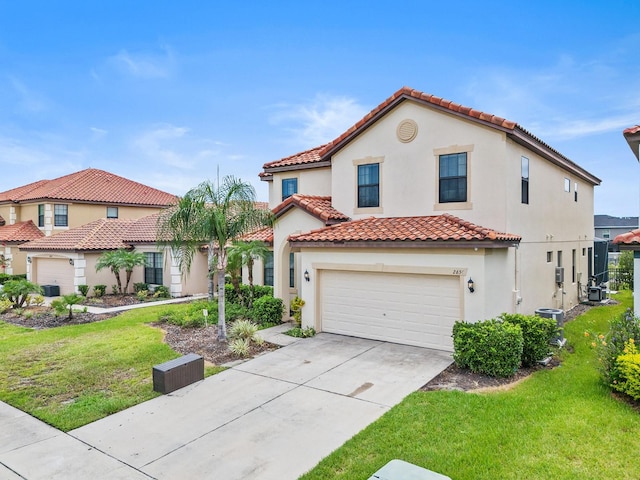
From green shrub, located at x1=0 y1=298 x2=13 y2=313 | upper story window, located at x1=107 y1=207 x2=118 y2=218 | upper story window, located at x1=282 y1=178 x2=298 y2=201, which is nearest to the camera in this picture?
upper story window, located at x1=282 y1=178 x2=298 y2=201

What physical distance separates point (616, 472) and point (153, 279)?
23.2 m

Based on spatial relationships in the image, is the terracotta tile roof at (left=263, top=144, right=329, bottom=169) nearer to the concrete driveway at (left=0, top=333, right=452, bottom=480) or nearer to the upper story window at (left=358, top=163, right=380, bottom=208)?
the upper story window at (left=358, top=163, right=380, bottom=208)

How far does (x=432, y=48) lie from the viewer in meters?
17.2

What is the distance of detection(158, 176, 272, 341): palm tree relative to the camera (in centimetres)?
1160

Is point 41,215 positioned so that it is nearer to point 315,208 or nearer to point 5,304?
point 5,304

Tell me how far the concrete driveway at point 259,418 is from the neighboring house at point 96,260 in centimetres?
1413

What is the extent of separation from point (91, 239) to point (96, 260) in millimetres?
1437

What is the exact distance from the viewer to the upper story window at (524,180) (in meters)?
13.3

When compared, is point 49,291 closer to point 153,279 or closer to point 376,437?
point 153,279

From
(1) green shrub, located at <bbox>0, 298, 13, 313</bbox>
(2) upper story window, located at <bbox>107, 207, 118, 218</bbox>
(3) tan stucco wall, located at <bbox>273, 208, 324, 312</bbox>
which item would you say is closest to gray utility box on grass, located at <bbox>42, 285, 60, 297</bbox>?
(1) green shrub, located at <bbox>0, 298, 13, 313</bbox>

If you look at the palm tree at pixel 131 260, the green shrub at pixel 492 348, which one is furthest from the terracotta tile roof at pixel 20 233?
the green shrub at pixel 492 348

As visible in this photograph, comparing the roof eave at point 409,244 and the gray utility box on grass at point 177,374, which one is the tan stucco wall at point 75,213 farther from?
the gray utility box on grass at point 177,374

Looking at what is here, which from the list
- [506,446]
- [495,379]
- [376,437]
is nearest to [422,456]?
[376,437]

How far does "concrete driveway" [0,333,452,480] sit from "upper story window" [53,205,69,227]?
81.4 ft
